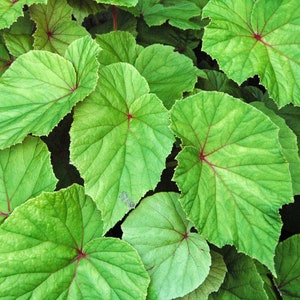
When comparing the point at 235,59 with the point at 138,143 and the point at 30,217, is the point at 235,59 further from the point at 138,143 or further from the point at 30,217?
the point at 30,217

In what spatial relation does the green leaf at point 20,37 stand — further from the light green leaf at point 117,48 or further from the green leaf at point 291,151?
the green leaf at point 291,151

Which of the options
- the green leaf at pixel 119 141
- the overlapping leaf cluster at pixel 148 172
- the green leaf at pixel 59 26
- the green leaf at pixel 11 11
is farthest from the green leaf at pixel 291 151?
the green leaf at pixel 11 11

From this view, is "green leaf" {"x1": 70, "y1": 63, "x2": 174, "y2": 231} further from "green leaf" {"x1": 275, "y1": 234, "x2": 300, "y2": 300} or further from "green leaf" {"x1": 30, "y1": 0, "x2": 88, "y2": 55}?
"green leaf" {"x1": 275, "y1": 234, "x2": 300, "y2": 300}

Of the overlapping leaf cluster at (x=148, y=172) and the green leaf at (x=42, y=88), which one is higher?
the green leaf at (x=42, y=88)

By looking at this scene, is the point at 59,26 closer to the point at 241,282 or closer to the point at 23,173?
the point at 23,173

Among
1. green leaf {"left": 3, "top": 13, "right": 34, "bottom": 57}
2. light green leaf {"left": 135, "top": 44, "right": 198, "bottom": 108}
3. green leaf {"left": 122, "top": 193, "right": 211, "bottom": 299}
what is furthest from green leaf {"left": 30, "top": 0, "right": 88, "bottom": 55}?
green leaf {"left": 122, "top": 193, "right": 211, "bottom": 299}

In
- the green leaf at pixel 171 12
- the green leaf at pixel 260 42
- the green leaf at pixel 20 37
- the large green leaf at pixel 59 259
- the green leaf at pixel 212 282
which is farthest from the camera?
the green leaf at pixel 171 12

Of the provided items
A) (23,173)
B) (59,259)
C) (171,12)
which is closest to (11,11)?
(23,173)

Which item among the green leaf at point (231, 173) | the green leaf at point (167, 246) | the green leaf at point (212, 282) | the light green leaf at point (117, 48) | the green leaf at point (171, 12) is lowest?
the green leaf at point (212, 282)

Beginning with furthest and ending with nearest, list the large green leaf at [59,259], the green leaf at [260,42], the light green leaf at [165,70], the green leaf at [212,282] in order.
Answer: the light green leaf at [165,70]
the green leaf at [260,42]
the green leaf at [212,282]
the large green leaf at [59,259]
